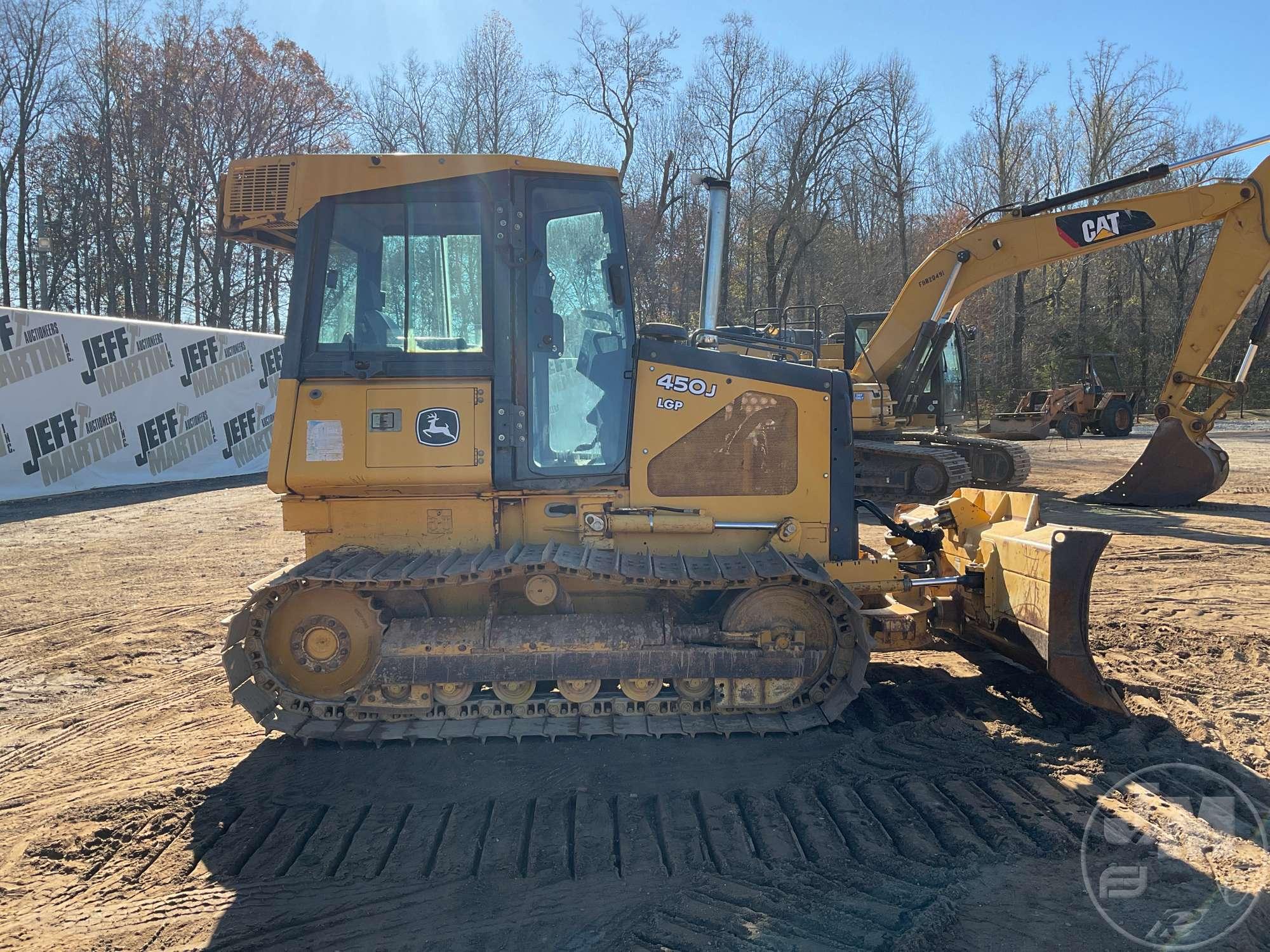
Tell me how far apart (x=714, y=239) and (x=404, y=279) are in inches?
63.6

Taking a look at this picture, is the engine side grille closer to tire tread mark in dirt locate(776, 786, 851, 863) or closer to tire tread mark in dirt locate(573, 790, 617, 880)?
tire tread mark in dirt locate(573, 790, 617, 880)

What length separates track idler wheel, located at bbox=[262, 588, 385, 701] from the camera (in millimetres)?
4340

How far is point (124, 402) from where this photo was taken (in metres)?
15.6

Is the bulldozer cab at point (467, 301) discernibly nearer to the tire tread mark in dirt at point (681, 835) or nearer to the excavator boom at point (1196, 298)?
the tire tread mark in dirt at point (681, 835)

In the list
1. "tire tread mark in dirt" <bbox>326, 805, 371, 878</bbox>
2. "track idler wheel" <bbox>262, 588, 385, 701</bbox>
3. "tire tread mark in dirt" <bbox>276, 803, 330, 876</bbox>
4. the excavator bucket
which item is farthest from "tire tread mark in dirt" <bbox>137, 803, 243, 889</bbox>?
the excavator bucket

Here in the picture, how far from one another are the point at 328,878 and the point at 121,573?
6984 mm

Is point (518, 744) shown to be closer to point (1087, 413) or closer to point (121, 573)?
point (121, 573)

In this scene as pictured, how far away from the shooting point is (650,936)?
288cm

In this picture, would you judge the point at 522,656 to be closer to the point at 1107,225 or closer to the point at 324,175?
the point at 324,175

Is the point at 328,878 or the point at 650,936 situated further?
the point at 328,878

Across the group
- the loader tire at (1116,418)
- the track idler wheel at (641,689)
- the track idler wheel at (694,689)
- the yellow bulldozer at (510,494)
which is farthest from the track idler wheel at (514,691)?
the loader tire at (1116,418)

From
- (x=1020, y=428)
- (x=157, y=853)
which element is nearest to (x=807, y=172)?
(x=1020, y=428)

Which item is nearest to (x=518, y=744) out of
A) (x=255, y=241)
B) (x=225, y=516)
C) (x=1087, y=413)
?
(x=255, y=241)

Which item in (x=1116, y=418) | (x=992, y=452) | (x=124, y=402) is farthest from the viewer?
(x=1116, y=418)
